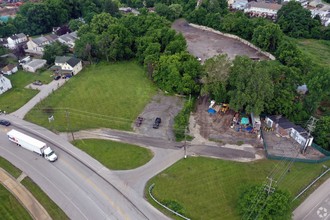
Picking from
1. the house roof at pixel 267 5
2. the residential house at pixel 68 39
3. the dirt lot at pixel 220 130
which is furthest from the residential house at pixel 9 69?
the house roof at pixel 267 5

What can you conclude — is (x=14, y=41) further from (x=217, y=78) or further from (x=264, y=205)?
(x=264, y=205)

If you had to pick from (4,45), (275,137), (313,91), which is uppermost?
(313,91)

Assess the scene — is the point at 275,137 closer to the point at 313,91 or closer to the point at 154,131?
the point at 313,91

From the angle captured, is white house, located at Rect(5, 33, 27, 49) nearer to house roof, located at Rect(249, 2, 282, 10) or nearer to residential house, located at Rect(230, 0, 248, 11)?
residential house, located at Rect(230, 0, 248, 11)

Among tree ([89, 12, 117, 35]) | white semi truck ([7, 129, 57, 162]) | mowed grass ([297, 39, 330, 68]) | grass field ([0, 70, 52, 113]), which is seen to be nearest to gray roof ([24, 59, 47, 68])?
grass field ([0, 70, 52, 113])

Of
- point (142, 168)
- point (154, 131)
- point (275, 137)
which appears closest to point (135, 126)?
point (154, 131)
